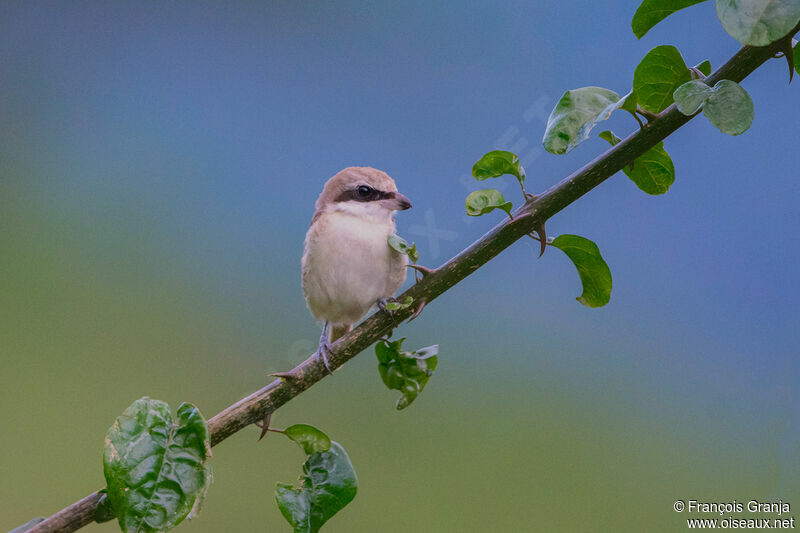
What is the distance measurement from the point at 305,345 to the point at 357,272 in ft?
0.61

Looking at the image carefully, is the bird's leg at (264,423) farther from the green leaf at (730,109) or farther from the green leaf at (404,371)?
the green leaf at (730,109)

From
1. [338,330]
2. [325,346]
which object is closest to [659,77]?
[325,346]

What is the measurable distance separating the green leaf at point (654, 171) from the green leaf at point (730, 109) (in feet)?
0.49

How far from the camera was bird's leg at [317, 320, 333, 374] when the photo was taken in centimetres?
84

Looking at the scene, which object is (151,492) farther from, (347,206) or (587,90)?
(347,206)

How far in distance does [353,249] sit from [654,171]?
74 cm

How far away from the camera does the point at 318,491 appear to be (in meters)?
0.83

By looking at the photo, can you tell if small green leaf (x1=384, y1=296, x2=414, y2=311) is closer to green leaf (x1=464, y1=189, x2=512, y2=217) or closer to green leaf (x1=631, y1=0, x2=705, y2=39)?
green leaf (x1=464, y1=189, x2=512, y2=217)

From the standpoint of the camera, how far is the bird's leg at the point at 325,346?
0.84 metres

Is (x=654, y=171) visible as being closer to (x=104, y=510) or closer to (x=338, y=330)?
(x=104, y=510)

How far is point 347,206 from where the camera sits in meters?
1.47

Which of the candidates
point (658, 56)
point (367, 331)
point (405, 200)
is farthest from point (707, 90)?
point (405, 200)

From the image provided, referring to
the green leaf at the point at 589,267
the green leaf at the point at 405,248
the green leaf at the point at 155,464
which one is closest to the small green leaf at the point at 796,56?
the green leaf at the point at 589,267

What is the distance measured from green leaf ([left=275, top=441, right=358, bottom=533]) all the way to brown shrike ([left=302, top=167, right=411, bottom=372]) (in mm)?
524
